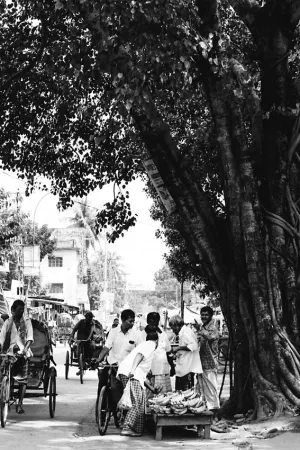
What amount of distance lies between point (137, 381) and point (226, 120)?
405cm

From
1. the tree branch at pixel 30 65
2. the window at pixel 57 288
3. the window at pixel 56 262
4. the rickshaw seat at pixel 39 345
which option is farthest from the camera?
the window at pixel 56 262

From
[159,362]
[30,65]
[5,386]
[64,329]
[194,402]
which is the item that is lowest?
[194,402]

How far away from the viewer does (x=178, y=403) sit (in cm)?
935

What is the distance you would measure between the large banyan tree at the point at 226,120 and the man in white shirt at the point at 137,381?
62.6 inches

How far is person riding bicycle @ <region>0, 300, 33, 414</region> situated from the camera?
10.8 metres

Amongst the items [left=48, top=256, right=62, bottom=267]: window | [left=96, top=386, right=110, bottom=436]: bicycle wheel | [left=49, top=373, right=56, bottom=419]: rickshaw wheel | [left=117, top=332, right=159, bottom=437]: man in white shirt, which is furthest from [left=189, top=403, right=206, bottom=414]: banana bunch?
[left=48, top=256, right=62, bottom=267]: window

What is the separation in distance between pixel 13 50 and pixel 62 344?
3267cm

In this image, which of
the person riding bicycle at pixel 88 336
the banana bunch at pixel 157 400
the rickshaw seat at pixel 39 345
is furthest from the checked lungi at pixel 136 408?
the person riding bicycle at pixel 88 336

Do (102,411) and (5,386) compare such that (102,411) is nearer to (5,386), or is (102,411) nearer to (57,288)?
(5,386)

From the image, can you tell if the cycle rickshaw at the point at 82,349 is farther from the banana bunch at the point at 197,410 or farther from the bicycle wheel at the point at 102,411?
the banana bunch at the point at 197,410

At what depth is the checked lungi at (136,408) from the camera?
9609 mm

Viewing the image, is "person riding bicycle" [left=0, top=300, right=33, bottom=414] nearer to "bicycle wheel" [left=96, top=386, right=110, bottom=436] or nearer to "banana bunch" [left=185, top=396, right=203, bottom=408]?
"bicycle wheel" [left=96, top=386, right=110, bottom=436]

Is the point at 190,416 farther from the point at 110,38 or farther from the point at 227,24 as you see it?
the point at 227,24

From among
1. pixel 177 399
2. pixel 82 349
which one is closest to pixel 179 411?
pixel 177 399
